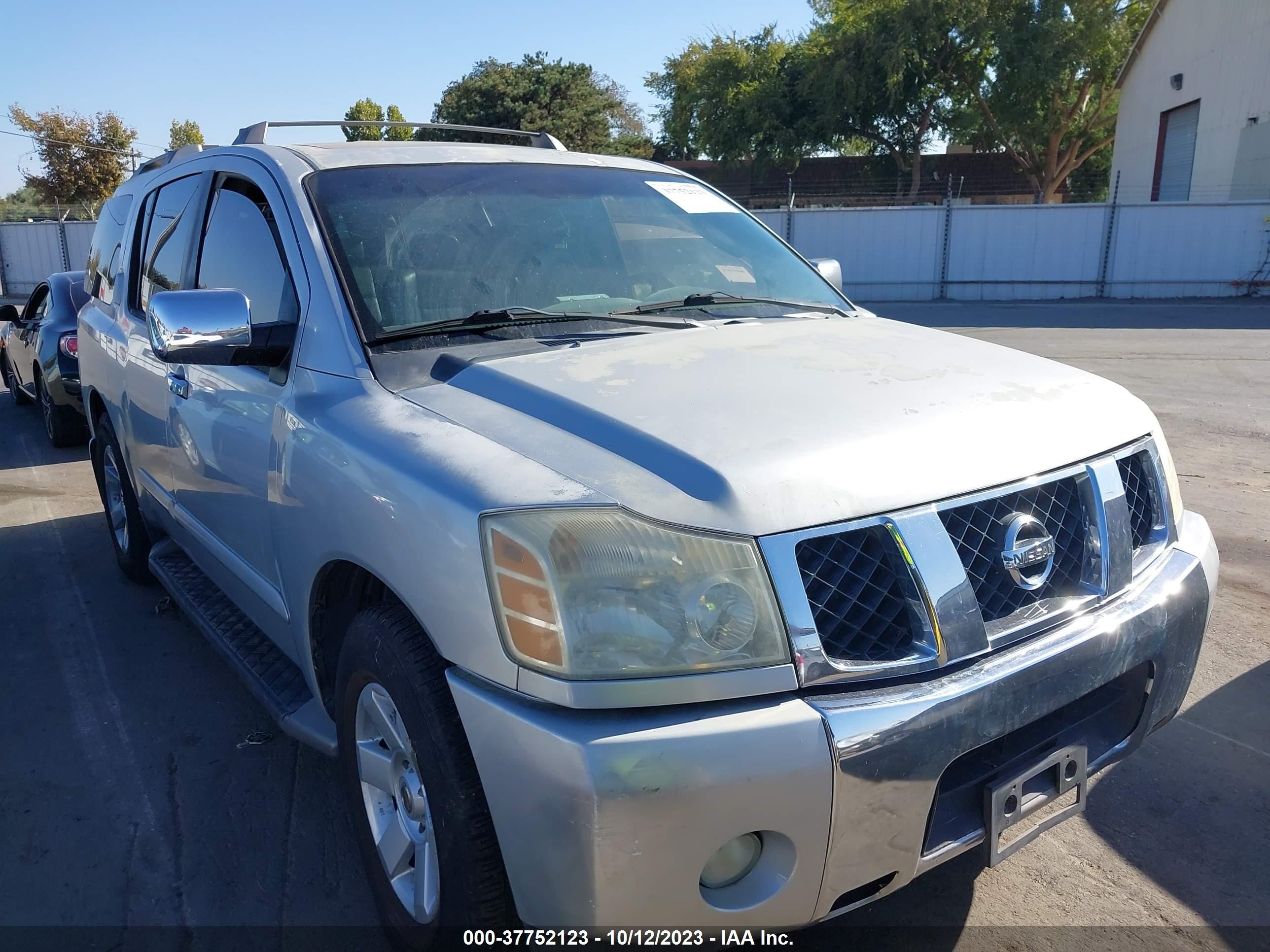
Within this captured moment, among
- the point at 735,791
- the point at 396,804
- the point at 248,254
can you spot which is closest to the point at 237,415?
the point at 248,254

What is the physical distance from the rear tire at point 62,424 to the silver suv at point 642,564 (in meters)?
6.46

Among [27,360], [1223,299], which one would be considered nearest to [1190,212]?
[1223,299]

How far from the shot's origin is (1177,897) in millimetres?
2518

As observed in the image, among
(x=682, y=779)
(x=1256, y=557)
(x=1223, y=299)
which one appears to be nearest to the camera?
(x=682, y=779)

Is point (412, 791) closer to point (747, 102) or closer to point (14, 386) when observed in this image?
point (14, 386)

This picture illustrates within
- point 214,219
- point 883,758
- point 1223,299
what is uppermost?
point 214,219

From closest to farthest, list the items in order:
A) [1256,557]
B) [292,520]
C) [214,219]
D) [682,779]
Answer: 1. [682,779]
2. [292,520]
3. [214,219]
4. [1256,557]

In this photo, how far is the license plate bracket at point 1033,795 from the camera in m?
1.95

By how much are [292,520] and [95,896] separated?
3.92 ft

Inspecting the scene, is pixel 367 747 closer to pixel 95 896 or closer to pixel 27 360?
pixel 95 896

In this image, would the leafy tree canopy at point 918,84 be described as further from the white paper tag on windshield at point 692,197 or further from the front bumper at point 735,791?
the front bumper at point 735,791

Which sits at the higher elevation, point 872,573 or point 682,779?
point 872,573

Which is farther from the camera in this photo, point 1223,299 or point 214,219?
point 1223,299

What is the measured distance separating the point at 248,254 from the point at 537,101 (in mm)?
44401
